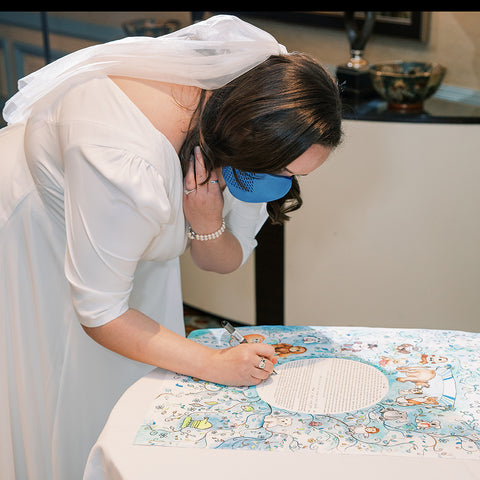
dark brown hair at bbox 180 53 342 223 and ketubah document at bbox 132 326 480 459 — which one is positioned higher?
dark brown hair at bbox 180 53 342 223

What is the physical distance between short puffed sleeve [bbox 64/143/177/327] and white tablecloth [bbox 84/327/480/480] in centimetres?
29

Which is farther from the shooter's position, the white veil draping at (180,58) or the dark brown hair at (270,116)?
the white veil draping at (180,58)

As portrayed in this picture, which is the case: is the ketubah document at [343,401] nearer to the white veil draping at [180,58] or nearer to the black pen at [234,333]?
the black pen at [234,333]

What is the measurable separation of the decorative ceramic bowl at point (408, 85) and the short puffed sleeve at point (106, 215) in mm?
1685

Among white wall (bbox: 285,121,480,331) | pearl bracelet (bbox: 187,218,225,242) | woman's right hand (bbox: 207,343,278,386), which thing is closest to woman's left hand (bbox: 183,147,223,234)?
pearl bracelet (bbox: 187,218,225,242)

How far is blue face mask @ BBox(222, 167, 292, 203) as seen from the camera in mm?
1472

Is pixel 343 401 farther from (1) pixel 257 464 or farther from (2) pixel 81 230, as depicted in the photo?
(2) pixel 81 230

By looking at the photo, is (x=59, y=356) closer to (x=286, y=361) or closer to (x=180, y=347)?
(x=180, y=347)

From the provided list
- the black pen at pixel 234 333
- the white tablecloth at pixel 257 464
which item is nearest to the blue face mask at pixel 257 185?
the black pen at pixel 234 333

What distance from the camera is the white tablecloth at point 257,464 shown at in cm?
122

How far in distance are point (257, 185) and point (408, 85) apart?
1.50 metres

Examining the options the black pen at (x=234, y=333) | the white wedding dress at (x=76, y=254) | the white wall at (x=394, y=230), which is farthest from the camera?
the white wall at (x=394, y=230)

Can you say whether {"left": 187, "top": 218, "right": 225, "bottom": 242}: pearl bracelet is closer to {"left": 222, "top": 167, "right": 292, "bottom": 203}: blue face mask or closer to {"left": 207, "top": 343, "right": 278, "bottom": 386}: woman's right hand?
{"left": 222, "top": 167, "right": 292, "bottom": 203}: blue face mask
